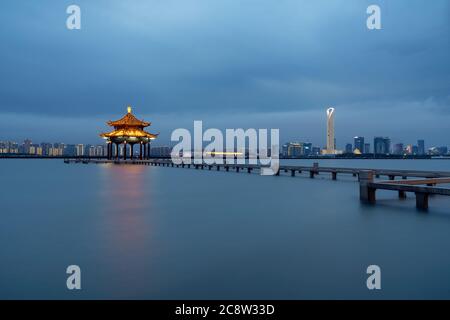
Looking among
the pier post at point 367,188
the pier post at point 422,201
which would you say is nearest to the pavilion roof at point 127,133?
the pier post at point 367,188

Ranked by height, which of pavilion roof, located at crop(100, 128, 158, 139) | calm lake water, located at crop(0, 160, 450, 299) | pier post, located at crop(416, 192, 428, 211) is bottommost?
calm lake water, located at crop(0, 160, 450, 299)

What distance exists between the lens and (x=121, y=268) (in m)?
7.35

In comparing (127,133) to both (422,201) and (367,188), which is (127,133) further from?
(422,201)

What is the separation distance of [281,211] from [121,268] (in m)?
9.41

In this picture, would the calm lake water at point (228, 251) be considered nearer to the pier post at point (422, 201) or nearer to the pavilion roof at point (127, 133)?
the pier post at point (422, 201)

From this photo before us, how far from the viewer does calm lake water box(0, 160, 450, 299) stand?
6.16 meters

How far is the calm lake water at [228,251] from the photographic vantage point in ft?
20.2

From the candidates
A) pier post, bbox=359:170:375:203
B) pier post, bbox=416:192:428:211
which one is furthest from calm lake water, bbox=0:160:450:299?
pier post, bbox=359:170:375:203

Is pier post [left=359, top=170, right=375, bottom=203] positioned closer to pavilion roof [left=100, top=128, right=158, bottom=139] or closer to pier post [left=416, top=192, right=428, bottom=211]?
pier post [left=416, top=192, right=428, bottom=211]

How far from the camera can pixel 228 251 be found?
8.59m

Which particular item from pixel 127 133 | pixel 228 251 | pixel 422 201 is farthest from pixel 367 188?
pixel 127 133
